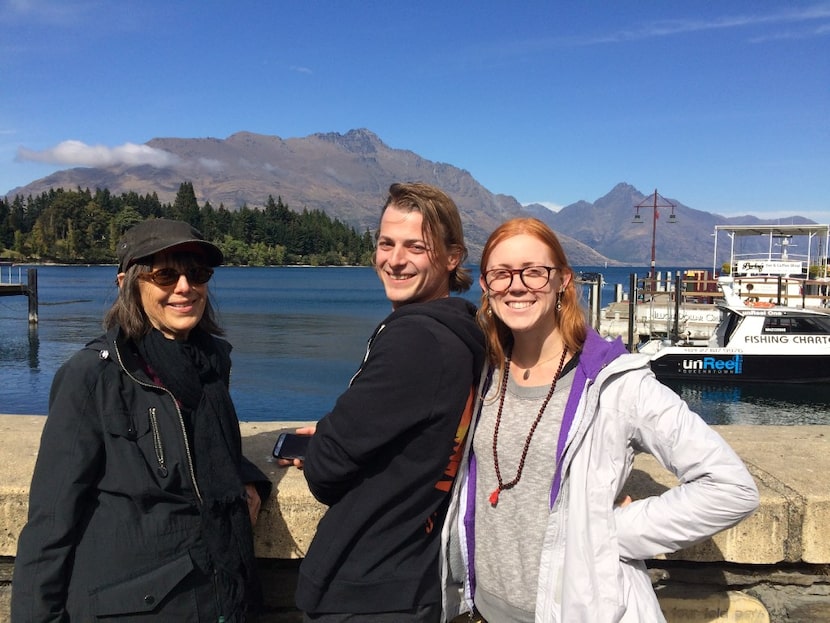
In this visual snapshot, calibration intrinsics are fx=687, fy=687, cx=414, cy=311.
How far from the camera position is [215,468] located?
83.0 inches

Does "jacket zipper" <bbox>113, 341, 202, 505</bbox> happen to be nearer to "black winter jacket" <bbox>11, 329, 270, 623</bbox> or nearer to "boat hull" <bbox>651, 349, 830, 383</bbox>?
"black winter jacket" <bbox>11, 329, 270, 623</bbox>

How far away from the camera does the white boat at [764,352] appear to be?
24.7 m

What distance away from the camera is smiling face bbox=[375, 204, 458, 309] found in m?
2.30

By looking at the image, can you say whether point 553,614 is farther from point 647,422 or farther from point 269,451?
point 269,451

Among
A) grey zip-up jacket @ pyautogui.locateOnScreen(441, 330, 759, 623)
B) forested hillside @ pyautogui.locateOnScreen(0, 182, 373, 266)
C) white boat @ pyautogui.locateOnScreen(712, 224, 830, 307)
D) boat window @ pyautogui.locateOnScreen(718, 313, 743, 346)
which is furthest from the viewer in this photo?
forested hillside @ pyautogui.locateOnScreen(0, 182, 373, 266)

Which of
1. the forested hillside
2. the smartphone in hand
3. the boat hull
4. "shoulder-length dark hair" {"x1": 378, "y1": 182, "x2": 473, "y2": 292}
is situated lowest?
the boat hull

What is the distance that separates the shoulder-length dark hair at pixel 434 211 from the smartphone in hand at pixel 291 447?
0.96 m

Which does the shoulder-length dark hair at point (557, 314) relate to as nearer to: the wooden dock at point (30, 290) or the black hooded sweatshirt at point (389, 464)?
the black hooded sweatshirt at point (389, 464)

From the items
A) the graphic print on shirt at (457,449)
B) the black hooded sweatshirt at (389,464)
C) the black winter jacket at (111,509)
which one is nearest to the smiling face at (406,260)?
the black hooded sweatshirt at (389,464)

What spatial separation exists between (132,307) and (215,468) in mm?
569

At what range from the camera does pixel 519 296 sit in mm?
2166

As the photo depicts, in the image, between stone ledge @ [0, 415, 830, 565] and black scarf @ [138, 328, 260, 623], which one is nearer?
black scarf @ [138, 328, 260, 623]

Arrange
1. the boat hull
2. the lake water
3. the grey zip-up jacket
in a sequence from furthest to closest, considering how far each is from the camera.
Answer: the boat hull
the lake water
the grey zip-up jacket

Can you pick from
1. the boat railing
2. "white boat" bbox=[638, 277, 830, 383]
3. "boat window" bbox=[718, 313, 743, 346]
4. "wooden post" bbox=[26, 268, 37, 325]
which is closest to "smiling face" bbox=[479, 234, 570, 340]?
"white boat" bbox=[638, 277, 830, 383]
